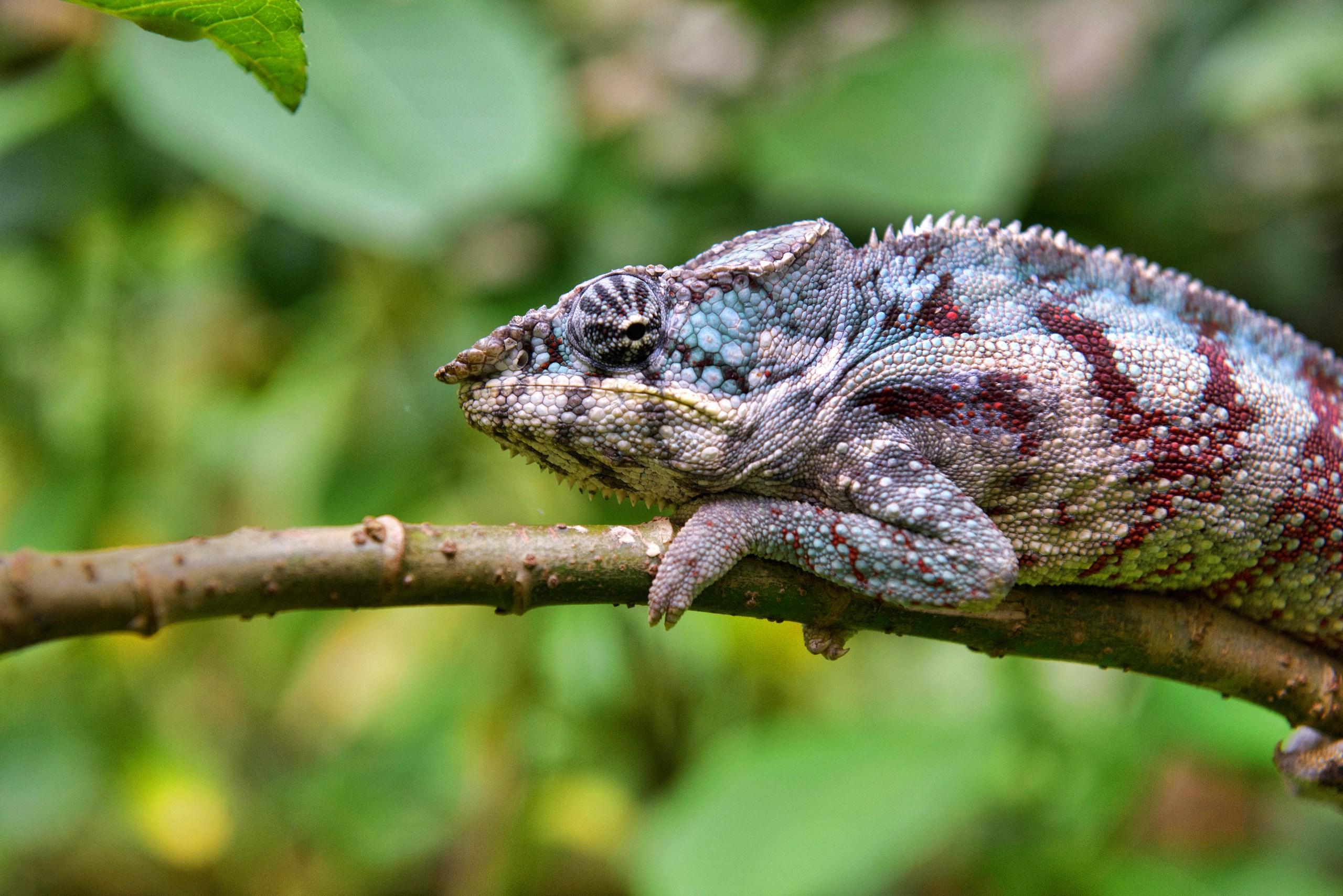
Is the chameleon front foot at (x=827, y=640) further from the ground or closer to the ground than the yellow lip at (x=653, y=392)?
closer to the ground

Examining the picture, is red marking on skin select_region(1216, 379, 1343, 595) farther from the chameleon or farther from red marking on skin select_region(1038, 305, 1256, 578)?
red marking on skin select_region(1038, 305, 1256, 578)

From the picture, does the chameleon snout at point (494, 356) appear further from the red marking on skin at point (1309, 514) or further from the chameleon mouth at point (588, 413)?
the red marking on skin at point (1309, 514)

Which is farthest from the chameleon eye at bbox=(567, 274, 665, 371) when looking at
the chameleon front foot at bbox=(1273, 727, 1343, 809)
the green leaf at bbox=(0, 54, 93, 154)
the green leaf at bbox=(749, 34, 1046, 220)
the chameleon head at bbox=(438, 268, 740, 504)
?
the green leaf at bbox=(0, 54, 93, 154)

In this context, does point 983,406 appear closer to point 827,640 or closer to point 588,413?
point 827,640

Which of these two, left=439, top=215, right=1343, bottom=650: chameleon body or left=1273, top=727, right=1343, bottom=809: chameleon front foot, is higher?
left=439, top=215, right=1343, bottom=650: chameleon body

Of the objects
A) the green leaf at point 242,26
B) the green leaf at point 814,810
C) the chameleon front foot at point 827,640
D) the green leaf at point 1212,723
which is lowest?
the green leaf at point 814,810

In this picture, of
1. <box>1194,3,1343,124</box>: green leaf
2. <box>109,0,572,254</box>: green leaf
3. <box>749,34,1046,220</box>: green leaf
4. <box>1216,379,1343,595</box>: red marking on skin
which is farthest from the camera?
<box>1194,3,1343,124</box>: green leaf

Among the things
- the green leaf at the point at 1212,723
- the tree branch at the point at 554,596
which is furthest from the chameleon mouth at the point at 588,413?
the green leaf at the point at 1212,723
